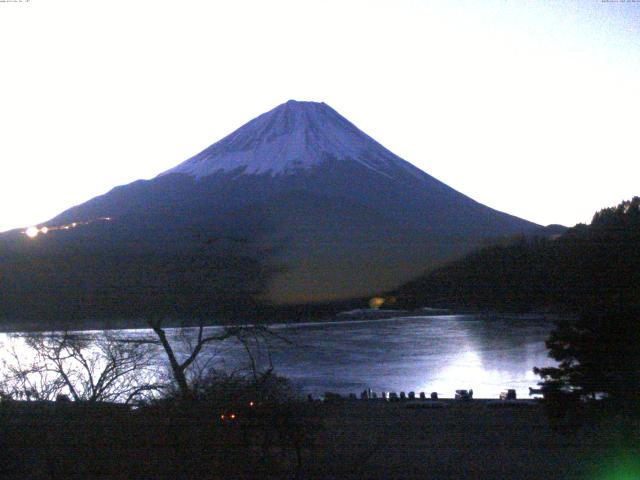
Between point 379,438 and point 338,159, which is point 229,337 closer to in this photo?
point 379,438

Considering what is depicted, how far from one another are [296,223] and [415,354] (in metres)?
1.48

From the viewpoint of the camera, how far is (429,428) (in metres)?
3.02

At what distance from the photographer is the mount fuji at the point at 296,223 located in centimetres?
295

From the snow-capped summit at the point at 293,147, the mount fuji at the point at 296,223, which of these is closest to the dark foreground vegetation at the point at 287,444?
the mount fuji at the point at 296,223

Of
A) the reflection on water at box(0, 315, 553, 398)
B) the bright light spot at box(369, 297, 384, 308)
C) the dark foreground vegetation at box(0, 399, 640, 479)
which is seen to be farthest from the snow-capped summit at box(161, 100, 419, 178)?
the dark foreground vegetation at box(0, 399, 640, 479)

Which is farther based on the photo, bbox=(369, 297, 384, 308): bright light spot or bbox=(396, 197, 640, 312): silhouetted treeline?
bbox=(369, 297, 384, 308): bright light spot

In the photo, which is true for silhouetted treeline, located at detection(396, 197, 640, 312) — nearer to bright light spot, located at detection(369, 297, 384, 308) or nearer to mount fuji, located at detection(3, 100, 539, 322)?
bright light spot, located at detection(369, 297, 384, 308)

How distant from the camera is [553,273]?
278 centimetres

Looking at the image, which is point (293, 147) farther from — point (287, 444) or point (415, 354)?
point (287, 444)

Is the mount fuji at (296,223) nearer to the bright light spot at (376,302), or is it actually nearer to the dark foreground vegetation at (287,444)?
the bright light spot at (376,302)

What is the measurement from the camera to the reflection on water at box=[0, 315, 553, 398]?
9.73 feet

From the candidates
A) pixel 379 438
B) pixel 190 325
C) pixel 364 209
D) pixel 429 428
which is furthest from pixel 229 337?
pixel 364 209

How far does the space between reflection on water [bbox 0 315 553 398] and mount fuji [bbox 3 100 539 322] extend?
9.7 inches

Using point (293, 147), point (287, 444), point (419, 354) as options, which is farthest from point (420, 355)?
point (293, 147)
